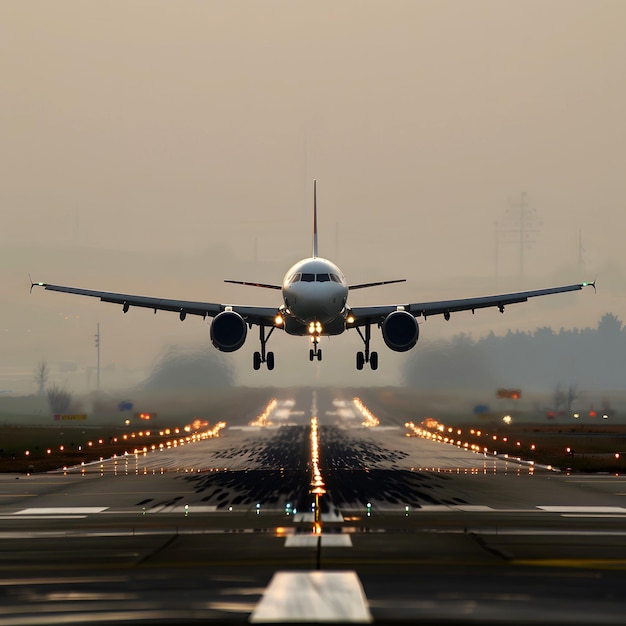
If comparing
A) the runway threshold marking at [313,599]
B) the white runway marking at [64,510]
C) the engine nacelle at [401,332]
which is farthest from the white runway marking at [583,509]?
the engine nacelle at [401,332]

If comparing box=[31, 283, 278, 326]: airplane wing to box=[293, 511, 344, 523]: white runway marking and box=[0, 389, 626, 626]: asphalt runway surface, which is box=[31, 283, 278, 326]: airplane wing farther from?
box=[293, 511, 344, 523]: white runway marking

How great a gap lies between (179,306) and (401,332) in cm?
1519

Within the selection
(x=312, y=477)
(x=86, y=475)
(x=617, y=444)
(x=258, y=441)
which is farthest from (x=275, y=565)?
(x=617, y=444)

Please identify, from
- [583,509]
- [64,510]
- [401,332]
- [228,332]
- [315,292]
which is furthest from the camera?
[401,332]

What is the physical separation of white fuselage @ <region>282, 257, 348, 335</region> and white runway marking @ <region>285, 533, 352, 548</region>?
26.5 meters

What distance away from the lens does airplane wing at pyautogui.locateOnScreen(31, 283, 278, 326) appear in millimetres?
64438

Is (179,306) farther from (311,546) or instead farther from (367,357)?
(311,546)

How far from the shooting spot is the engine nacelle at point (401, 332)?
2405 inches

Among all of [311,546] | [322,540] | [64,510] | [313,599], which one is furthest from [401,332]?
[313,599]

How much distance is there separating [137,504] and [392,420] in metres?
80.1

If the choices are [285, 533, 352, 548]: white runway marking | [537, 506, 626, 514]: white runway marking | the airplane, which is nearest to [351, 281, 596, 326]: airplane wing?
the airplane

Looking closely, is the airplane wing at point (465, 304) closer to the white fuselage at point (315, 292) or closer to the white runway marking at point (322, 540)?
the white fuselage at point (315, 292)

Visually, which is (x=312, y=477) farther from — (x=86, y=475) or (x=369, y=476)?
(x=86, y=475)

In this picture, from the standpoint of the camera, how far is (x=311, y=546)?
29.2 meters
